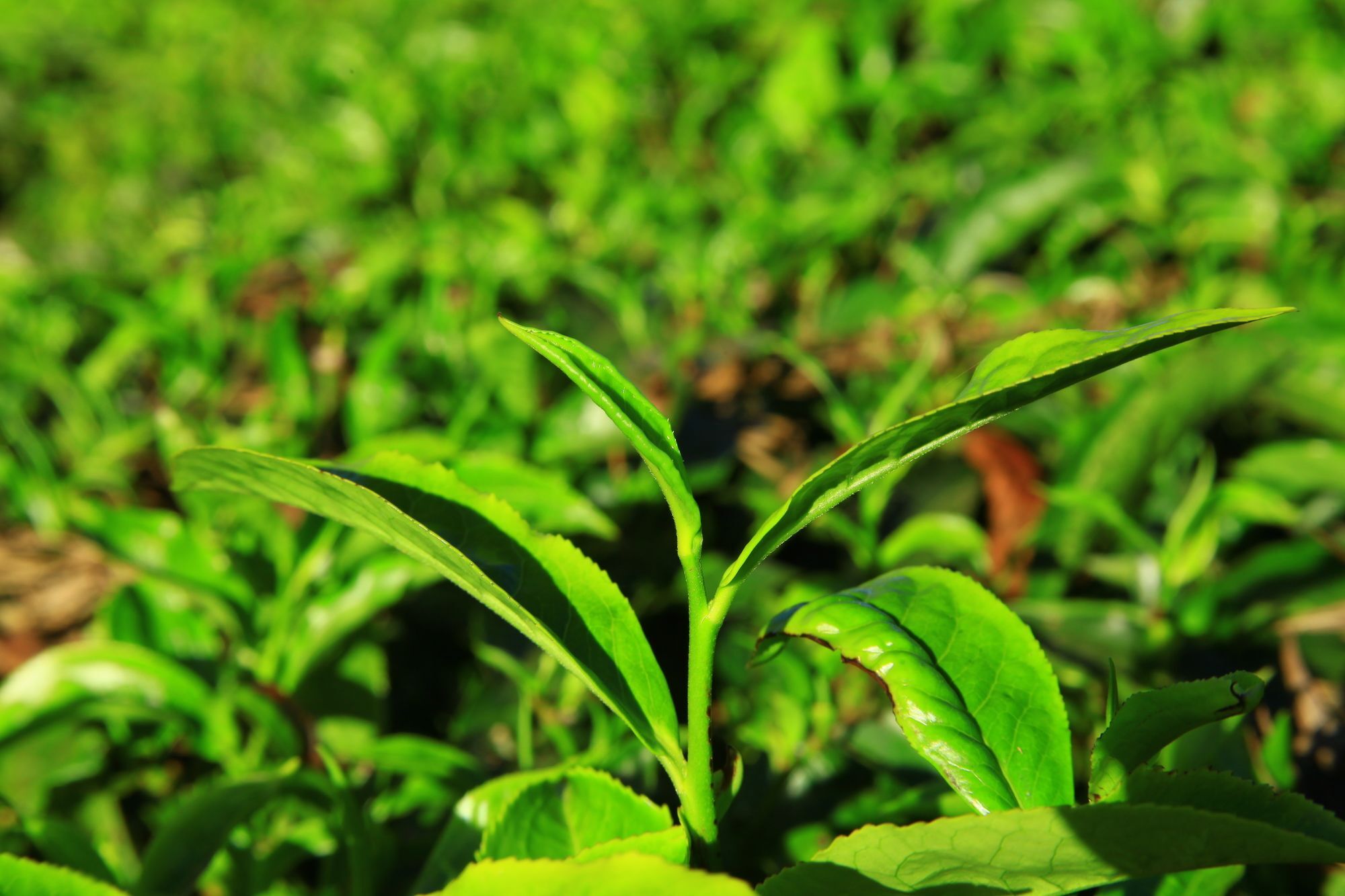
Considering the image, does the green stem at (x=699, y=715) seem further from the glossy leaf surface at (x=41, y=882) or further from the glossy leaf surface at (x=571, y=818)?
the glossy leaf surface at (x=41, y=882)

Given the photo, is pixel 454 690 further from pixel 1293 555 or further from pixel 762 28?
pixel 762 28

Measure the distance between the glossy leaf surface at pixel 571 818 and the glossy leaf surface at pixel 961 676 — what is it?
0.55 ft

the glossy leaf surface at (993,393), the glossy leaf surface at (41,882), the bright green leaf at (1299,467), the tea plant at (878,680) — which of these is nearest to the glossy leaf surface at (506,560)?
the tea plant at (878,680)

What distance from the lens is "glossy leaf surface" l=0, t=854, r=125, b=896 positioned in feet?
2.01

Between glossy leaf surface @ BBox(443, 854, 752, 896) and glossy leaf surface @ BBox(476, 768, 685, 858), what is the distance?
224 mm

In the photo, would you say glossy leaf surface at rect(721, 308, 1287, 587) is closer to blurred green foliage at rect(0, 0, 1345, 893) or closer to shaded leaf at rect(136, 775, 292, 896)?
blurred green foliage at rect(0, 0, 1345, 893)

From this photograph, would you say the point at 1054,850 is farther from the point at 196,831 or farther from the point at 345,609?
the point at 345,609

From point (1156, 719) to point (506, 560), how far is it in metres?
0.41

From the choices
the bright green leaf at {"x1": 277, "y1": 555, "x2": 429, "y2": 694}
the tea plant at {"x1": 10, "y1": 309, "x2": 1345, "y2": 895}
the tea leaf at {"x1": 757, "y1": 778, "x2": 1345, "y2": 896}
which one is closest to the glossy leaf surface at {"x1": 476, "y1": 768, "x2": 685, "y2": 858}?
the tea plant at {"x1": 10, "y1": 309, "x2": 1345, "y2": 895}

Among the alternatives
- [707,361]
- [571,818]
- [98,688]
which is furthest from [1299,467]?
[98,688]

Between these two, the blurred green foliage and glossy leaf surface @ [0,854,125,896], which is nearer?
glossy leaf surface @ [0,854,125,896]

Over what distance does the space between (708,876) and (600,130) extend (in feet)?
7.59

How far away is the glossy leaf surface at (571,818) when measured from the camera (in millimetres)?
740

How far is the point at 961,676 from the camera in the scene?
675mm
